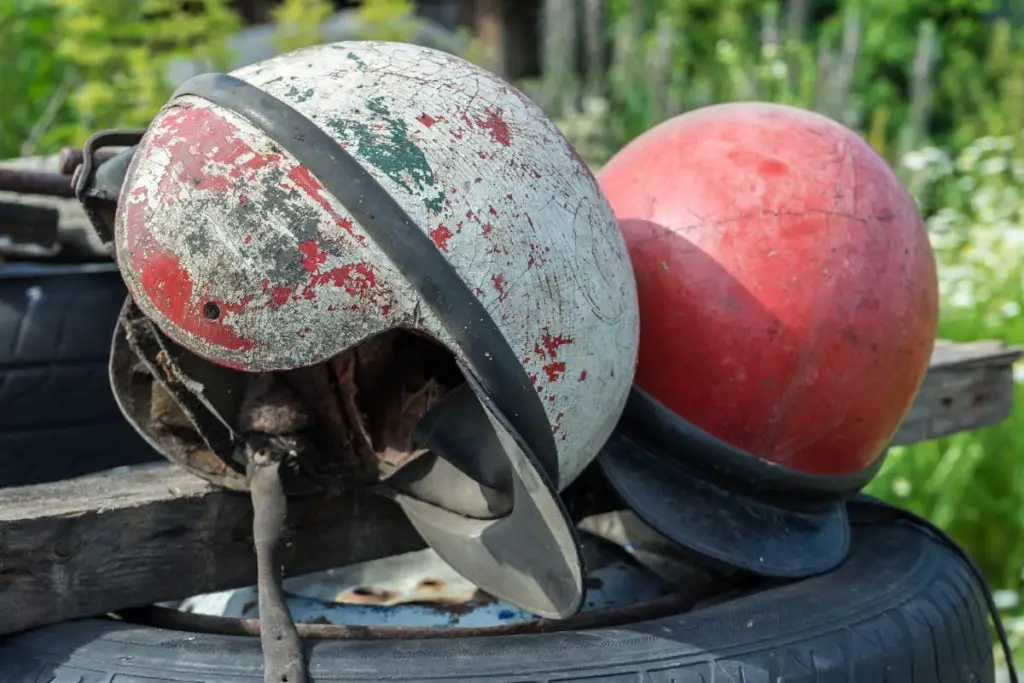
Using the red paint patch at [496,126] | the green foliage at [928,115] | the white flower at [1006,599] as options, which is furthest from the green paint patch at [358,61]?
the white flower at [1006,599]

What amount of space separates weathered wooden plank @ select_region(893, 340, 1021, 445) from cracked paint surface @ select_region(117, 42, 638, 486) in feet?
3.12

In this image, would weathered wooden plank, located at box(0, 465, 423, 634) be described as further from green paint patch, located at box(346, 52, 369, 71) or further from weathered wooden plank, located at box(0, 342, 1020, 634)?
green paint patch, located at box(346, 52, 369, 71)

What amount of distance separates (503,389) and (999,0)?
655 centimetres

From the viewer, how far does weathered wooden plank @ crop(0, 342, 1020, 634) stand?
124 centimetres

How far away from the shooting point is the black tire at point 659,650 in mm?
1183

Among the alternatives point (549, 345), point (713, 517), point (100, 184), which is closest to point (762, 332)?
point (713, 517)

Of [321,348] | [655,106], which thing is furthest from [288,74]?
[655,106]

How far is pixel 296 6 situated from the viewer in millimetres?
4734

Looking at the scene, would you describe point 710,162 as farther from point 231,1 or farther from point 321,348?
point 231,1

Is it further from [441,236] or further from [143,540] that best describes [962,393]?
[143,540]

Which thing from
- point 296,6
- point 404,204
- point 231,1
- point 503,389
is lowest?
point 231,1

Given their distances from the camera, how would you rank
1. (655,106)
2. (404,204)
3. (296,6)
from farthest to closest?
(655,106) < (296,6) < (404,204)

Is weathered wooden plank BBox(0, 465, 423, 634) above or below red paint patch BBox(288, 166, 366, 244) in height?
below

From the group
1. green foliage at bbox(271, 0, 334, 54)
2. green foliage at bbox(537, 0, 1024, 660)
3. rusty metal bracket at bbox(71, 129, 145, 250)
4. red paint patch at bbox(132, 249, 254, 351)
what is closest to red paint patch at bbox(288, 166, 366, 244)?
red paint patch at bbox(132, 249, 254, 351)
